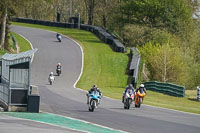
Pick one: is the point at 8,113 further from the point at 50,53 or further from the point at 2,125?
the point at 50,53

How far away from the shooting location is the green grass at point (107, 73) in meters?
34.6

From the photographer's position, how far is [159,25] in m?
74.9

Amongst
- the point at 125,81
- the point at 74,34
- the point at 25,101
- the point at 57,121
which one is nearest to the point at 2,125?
the point at 57,121

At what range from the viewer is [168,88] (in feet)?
125

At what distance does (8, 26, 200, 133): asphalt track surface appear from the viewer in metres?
19.1

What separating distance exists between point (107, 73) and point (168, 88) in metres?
11.5

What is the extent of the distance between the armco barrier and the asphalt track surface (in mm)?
6447

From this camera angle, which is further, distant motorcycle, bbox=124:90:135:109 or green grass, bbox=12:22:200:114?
green grass, bbox=12:22:200:114

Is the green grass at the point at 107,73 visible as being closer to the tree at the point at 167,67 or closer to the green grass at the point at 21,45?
the tree at the point at 167,67

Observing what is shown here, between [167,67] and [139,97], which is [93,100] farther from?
[167,67]

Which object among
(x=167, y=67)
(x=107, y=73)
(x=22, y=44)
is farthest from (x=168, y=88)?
(x=22, y=44)

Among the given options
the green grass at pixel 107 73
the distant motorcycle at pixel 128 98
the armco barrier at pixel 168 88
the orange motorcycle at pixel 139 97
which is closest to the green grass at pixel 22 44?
the green grass at pixel 107 73

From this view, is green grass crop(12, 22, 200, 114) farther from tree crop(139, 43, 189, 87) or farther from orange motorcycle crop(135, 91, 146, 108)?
orange motorcycle crop(135, 91, 146, 108)

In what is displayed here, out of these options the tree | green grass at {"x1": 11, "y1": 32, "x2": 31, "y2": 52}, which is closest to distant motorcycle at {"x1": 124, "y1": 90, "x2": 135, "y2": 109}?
the tree
